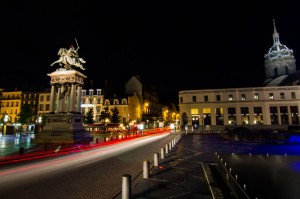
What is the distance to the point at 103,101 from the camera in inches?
2527

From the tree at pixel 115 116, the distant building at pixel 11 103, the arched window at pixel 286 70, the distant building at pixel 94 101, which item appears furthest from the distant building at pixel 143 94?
the arched window at pixel 286 70

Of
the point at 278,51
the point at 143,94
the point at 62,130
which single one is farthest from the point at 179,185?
the point at 278,51

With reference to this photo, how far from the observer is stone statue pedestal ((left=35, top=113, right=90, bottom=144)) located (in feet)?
72.9

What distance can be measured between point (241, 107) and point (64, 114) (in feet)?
168

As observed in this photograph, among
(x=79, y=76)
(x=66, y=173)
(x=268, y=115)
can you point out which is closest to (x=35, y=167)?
(x=66, y=173)

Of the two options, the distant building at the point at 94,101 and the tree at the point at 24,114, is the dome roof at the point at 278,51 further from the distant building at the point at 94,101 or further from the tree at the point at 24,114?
the tree at the point at 24,114

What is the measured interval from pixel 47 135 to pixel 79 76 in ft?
28.8

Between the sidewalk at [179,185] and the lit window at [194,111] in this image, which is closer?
the sidewalk at [179,185]

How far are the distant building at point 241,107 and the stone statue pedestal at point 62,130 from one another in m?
35.9

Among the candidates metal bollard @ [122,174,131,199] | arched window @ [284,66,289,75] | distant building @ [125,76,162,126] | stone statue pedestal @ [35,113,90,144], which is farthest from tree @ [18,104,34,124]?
arched window @ [284,66,289,75]

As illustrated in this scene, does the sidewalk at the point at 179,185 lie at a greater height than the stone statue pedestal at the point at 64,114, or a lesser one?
lesser

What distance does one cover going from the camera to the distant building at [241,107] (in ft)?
176

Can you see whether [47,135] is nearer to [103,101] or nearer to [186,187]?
[186,187]

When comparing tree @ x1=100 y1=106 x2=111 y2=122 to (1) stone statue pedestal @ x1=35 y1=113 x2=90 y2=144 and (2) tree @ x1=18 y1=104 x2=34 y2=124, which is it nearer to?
(2) tree @ x1=18 y1=104 x2=34 y2=124
